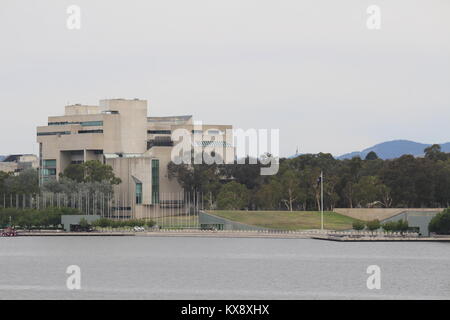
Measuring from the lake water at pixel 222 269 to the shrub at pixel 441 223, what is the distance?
889cm

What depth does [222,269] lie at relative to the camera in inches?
5039

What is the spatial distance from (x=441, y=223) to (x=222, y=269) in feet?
232

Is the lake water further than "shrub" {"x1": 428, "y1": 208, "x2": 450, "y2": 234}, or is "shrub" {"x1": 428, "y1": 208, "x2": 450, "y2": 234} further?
"shrub" {"x1": 428, "y1": 208, "x2": 450, "y2": 234}

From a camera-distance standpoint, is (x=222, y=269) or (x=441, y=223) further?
(x=441, y=223)

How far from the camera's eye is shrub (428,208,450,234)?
7411 inches

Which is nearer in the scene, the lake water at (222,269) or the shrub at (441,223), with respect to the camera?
the lake water at (222,269)

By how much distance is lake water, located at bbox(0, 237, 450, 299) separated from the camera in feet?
342

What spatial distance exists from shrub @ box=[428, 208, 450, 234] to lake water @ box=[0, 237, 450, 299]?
29.2 feet

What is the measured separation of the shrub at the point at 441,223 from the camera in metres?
188

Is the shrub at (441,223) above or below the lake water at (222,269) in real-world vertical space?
above

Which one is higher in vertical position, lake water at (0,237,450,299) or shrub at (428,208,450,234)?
shrub at (428,208,450,234)

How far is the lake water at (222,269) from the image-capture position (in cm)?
10412
